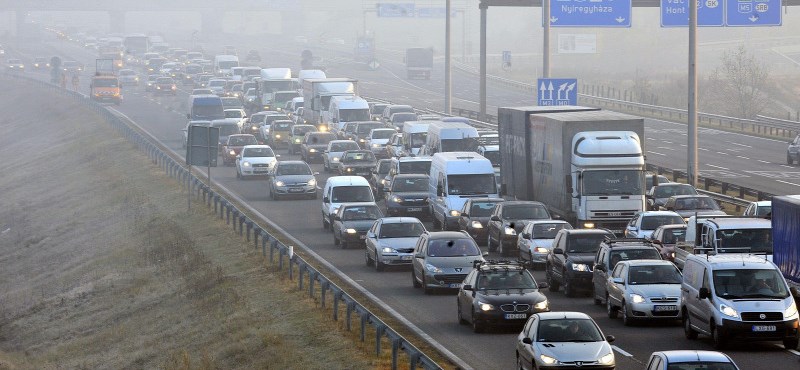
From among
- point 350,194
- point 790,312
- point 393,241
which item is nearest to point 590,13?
point 350,194

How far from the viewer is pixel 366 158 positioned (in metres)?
60.3

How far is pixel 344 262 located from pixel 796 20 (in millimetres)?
155087

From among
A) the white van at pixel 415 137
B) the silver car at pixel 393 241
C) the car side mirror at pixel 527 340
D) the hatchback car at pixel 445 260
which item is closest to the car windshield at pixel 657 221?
the silver car at pixel 393 241

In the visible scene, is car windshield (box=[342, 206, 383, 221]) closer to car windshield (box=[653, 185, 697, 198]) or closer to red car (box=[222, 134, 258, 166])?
car windshield (box=[653, 185, 697, 198])

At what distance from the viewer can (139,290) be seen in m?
42.8

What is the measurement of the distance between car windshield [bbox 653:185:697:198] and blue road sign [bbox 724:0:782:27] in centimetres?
1821

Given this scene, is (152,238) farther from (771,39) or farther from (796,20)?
(796,20)

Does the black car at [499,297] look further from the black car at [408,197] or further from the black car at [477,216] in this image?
the black car at [408,197]

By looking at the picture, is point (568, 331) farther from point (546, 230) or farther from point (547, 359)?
point (546, 230)

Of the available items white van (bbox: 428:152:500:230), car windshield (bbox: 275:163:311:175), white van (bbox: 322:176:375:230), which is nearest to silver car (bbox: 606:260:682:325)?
white van (bbox: 428:152:500:230)

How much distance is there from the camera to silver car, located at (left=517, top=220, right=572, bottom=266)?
3641 cm

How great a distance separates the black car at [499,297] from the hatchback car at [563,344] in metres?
4.06

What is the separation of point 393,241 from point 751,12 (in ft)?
103

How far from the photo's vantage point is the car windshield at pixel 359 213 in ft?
138
